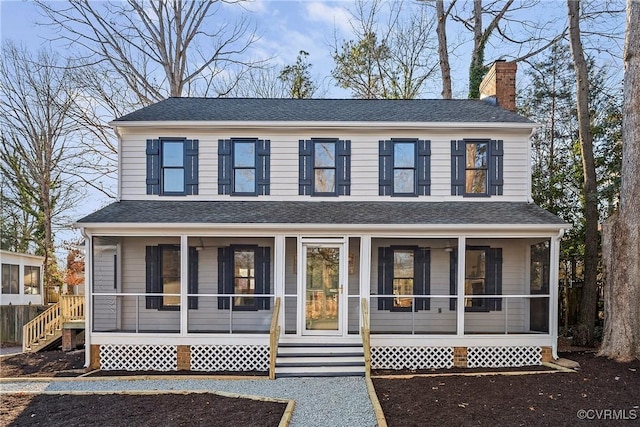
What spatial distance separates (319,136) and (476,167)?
160 inches

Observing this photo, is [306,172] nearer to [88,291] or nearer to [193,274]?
[193,274]

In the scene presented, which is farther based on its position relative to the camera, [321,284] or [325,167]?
[325,167]

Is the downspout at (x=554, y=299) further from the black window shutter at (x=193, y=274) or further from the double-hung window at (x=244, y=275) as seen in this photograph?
the black window shutter at (x=193, y=274)

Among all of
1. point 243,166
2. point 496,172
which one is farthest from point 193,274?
point 496,172

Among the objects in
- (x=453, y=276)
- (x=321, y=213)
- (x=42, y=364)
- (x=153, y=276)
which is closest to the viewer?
(x=321, y=213)

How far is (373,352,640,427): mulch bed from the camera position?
5.94 m

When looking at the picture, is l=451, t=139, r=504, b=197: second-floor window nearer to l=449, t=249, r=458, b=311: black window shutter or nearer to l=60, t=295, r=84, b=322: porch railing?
l=449, t=249, r=458, b=311: black window shutter

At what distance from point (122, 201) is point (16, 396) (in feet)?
15.5

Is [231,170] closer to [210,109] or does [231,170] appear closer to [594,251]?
[210,109]

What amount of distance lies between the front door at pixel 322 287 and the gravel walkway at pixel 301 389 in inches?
66.9

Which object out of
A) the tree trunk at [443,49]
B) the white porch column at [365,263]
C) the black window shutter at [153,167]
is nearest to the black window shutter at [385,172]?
the white porch column at [365,263]

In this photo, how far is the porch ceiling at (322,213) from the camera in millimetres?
9172

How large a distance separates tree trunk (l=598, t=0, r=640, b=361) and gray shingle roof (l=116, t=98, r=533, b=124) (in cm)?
217

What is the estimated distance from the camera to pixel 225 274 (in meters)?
10.3
